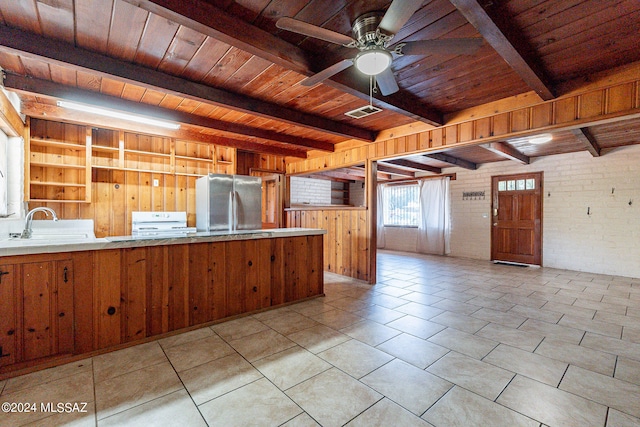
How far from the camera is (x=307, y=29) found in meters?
1.66

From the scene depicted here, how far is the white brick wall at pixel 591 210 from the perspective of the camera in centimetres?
522

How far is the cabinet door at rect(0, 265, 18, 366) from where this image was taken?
197 cm

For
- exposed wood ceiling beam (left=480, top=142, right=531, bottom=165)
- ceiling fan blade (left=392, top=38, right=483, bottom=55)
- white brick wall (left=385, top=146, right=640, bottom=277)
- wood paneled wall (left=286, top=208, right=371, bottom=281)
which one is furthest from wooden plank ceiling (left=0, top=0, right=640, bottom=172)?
white brick wall (left=385, top=146, right=640, bottom=277)

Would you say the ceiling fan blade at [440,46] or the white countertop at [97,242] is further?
the white countertop at [97,242]

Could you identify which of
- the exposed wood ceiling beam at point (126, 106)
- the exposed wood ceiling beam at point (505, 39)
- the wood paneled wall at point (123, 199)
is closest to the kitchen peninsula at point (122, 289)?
the exposed wood ceiling beam at point (126, 106)

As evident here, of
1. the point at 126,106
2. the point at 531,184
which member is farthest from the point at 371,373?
the point at 531,184

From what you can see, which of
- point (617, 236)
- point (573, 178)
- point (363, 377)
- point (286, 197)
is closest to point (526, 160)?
point (573, 178)

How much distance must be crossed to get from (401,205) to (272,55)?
24.7 ft

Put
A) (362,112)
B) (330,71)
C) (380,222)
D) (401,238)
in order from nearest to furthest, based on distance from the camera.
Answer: (330,71)
(362,112)
(401,238)
(380,222)

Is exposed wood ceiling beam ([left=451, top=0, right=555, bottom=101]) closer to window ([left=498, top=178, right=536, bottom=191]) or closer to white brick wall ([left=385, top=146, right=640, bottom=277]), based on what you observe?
white brick wall ([left=385, top=146, right=640, bottom=277])

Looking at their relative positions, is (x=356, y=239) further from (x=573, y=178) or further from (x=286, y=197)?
(x=573, y=178)

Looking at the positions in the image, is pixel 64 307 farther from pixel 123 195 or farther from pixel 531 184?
pixel 531 184

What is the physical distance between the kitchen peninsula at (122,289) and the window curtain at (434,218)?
221 inches

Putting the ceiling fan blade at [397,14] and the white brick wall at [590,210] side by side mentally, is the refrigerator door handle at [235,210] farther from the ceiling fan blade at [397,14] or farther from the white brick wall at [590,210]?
the white brick wall at [590,210]
